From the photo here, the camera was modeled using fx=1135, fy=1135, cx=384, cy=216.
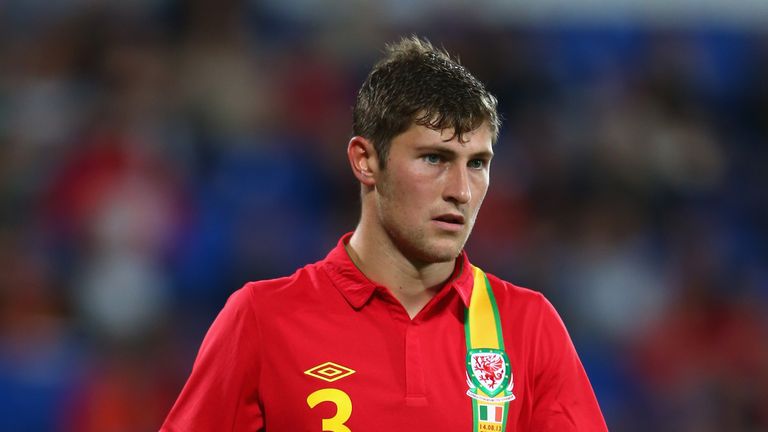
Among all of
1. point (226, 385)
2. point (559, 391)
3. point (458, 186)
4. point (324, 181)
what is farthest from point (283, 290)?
point (324, 181)

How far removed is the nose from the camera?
2.74 metres

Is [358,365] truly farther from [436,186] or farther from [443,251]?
[436,186]

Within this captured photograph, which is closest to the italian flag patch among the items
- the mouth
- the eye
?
the mouth

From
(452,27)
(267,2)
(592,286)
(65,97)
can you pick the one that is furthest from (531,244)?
(65,97)

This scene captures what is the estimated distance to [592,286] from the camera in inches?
251

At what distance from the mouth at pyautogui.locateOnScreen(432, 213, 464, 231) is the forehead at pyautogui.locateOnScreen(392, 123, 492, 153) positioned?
16 cm

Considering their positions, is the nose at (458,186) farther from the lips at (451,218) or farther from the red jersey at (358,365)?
the red jersey at (358,365)

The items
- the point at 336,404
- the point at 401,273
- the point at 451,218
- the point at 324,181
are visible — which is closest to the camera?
the point at 336,404

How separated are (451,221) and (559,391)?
19.4 inches

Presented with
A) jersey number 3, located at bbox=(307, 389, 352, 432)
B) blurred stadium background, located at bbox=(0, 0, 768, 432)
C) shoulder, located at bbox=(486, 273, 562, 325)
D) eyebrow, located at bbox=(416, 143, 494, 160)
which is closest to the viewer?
jersey number 3, located at bbox=(307, 389, 352, 432)

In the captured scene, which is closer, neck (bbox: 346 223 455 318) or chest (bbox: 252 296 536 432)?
chest (bbox: 252 296 536 432)

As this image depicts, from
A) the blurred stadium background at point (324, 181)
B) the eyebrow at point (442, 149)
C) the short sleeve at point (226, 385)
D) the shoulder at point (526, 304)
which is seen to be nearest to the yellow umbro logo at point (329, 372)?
the short sleeve at point (226, 385)

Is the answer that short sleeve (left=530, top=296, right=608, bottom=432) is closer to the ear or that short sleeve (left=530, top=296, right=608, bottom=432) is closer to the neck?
the neck

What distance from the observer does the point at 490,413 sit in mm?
2688
